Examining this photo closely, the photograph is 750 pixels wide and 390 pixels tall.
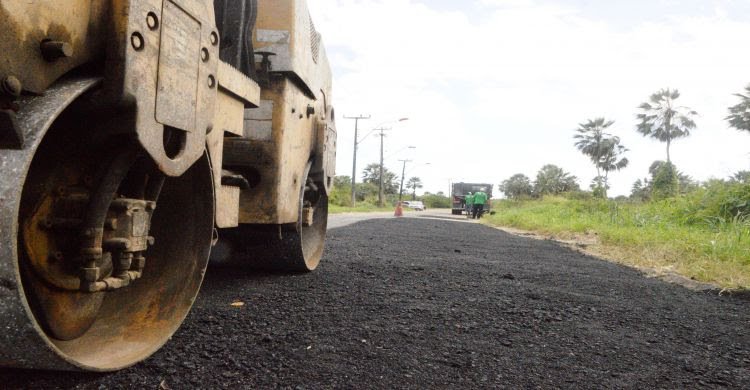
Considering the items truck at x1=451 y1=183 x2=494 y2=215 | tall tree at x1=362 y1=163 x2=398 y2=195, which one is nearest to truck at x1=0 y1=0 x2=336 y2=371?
truck at x1=451 y1=183 x2=494 y2=215

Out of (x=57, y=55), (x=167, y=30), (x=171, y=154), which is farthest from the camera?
(x=171, y=154)

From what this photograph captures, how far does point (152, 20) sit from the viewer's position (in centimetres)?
148

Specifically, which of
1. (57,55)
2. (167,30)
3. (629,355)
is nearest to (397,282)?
(629,355)

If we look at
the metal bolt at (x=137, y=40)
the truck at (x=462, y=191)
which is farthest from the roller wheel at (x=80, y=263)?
the truck at (x=462, y=191)

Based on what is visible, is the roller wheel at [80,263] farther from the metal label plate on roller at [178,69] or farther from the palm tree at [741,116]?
the palm tree at [741,116]

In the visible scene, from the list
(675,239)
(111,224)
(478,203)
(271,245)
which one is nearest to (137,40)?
(111,224)

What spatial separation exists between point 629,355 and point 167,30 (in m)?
2.30

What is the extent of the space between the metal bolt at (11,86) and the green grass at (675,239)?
5237 millimetres

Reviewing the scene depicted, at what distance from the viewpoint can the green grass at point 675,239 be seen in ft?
17.5

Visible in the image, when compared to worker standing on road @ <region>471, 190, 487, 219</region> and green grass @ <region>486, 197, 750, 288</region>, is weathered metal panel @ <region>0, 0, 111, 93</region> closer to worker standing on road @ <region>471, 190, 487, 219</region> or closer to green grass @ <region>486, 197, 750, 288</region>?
green grass @ <region>486, 197, 750, 288</region>

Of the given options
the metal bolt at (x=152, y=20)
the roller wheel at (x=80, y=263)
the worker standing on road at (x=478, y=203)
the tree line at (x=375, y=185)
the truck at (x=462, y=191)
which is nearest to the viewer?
the roller wheel at (x=80, y=263)

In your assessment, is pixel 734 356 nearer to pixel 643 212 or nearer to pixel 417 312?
pixel 417 312

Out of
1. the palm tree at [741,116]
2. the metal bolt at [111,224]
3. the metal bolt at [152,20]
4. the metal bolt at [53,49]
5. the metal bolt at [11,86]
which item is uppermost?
the palm tree at [741,116]

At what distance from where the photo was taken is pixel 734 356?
2449 mm
